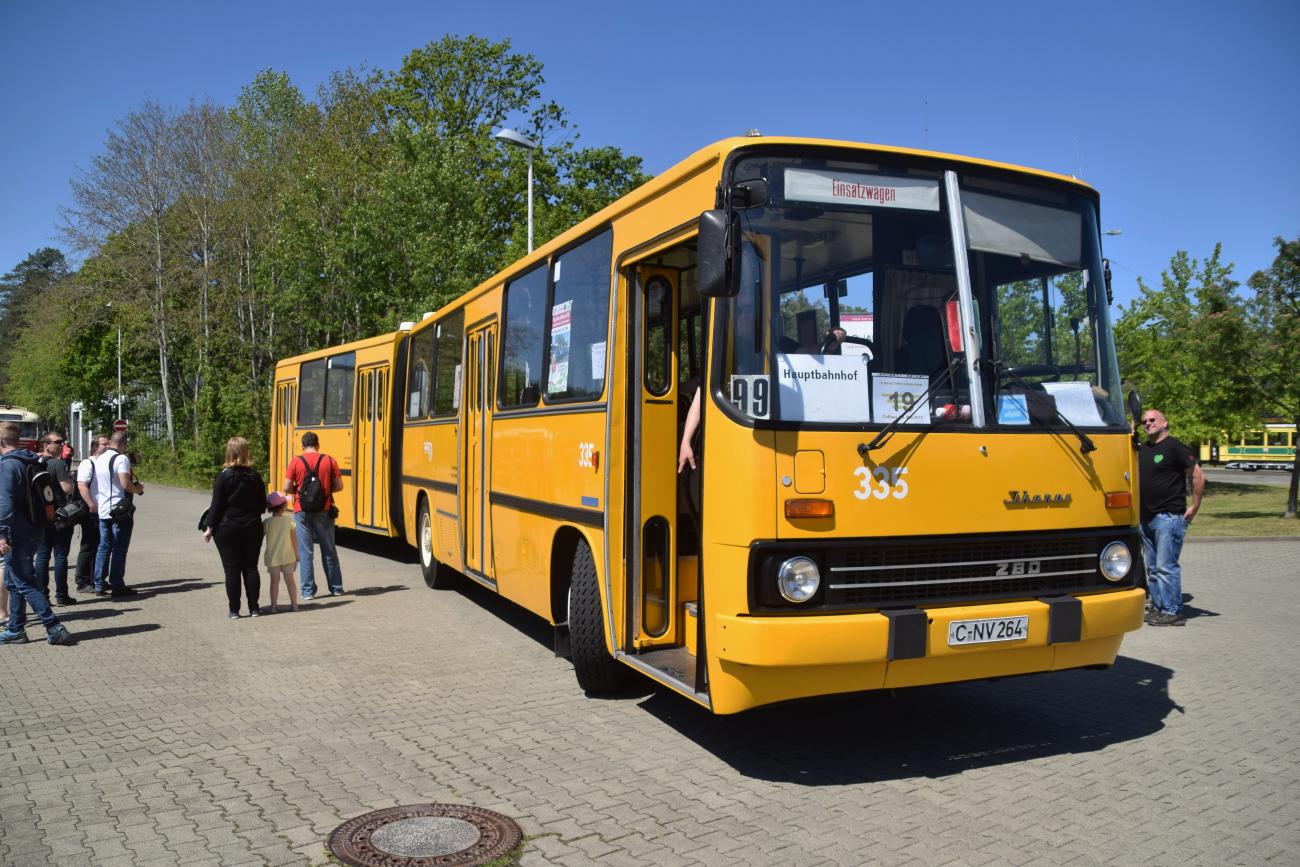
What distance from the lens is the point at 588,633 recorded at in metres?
6.59

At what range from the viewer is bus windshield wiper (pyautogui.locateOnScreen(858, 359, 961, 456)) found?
4.86 m

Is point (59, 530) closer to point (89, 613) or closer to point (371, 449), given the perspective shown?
point (89, 613)

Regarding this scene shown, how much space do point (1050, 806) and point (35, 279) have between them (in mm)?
120708

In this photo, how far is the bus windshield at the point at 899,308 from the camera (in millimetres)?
4914

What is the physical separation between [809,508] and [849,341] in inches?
35.2

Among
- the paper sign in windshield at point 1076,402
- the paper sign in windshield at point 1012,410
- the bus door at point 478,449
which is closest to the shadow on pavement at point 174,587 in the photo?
the bus door at point 478,449

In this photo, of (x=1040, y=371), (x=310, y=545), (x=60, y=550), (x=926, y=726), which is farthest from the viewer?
(x=310, y=545)

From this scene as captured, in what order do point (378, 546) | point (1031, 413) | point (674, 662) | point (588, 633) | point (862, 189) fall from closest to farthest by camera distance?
point (862, 189) < point (1031, 413) < point (674, 662) < point (588, 633) < point (378, 546)

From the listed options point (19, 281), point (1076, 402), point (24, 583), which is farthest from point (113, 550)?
point (19, 281)

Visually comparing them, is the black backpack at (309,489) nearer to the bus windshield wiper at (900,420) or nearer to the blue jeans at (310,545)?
the blue jeans at (310,545)

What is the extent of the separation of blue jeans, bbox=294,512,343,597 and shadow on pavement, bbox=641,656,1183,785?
5856mm

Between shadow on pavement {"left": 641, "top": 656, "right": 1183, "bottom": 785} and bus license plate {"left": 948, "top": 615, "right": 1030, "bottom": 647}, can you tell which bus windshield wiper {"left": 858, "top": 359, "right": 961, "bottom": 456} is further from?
shadow on pavement {"left": 641, "top": 656, "right": 1183, "bottom": 785}

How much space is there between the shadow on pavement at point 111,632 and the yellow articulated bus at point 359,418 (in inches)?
142

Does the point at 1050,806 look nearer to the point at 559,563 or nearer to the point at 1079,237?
the point at 1079,237
